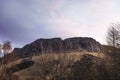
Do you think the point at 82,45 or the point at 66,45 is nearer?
the point at 82,45

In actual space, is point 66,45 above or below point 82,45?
above

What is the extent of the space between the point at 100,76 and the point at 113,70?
4220mm

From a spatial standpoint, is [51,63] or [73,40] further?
[73,40]

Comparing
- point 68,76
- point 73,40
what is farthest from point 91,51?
point 68,76

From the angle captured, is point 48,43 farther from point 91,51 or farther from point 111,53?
point 111,53

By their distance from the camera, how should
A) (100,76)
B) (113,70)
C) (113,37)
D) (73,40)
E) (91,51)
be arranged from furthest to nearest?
1. (73,40)
2. (91,51)
3. (113,37)
4. (100,76)
5. (113,70)

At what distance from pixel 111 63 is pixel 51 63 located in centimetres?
1299

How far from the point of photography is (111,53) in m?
58.3

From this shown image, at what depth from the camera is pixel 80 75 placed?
5862cm

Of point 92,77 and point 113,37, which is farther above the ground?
point 113,37

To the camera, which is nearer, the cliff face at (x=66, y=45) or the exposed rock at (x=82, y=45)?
the cliff face at (x=66, y=45)

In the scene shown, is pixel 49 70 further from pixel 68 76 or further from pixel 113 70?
pixel 113 70

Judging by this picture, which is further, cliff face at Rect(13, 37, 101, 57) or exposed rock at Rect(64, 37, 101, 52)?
exposed rock at Rect(64, 37, 101, 52)

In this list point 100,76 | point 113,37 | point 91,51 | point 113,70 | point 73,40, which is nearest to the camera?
point 113,70
